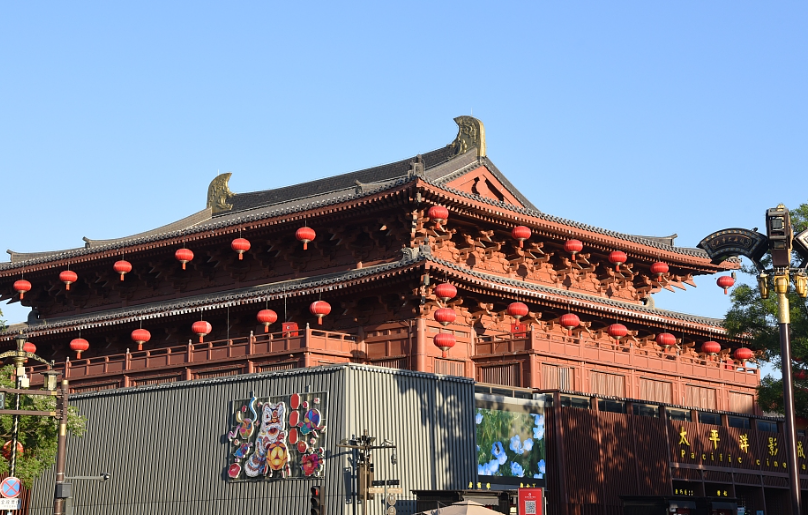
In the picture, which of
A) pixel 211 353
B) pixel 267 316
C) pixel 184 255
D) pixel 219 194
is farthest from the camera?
pixel 219 194

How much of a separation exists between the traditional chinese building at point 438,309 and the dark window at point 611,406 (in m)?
0.05

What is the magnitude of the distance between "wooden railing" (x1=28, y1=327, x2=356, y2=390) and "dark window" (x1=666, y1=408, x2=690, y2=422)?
1011 centimetres

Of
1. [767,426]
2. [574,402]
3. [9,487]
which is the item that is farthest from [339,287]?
[767,426]

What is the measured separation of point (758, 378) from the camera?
42.0 meters

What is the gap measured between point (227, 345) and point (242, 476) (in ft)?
25.0

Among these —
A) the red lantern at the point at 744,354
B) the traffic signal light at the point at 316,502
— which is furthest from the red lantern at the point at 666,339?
the traffic signal light at the point at 316,502

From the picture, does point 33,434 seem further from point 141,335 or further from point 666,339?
point 666,339

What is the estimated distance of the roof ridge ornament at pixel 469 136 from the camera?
41.5 metres

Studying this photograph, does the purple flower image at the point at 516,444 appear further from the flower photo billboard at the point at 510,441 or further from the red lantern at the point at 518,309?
the red lantern at the point at 518,309

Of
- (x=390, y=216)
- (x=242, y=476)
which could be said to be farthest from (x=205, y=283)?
Answer: (x=242, y=476)

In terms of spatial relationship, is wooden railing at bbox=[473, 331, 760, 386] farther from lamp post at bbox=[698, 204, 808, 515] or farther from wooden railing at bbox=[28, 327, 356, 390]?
lamp post at bbox=[698, 204, 808, 515]

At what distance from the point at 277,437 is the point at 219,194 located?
840 inches

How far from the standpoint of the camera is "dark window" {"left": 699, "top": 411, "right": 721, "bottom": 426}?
35.0m

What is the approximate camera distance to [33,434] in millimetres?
29500
